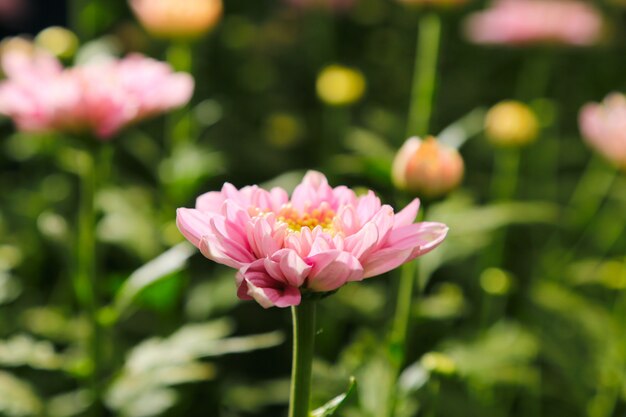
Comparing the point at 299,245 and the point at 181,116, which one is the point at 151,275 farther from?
the point at 181,116

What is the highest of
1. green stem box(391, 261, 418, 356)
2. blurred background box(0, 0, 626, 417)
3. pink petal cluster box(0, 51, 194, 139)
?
pink petal cluster box(0, 51, 194, 139)

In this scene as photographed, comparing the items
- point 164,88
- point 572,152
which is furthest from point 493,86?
point 164,88

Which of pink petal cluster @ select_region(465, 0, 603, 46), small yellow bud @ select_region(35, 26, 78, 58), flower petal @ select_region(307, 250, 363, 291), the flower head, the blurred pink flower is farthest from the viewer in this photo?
the blurred pink flower

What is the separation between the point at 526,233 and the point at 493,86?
533 millimetres

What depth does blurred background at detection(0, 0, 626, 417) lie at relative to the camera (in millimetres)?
883

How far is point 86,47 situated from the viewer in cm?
126

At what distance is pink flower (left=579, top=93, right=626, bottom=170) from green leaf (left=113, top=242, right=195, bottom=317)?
2.00ft

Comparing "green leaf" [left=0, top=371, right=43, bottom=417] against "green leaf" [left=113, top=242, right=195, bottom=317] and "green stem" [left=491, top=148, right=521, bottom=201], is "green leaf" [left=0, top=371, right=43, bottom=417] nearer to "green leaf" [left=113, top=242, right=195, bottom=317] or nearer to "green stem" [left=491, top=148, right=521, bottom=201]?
"green leaf" [left=113, top=242, right=195, bottom=317]

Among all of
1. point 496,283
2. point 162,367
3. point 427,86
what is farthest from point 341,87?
point 162,367

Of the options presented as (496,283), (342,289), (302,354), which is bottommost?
(342,289)

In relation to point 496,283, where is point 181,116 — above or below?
above

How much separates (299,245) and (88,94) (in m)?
0.43

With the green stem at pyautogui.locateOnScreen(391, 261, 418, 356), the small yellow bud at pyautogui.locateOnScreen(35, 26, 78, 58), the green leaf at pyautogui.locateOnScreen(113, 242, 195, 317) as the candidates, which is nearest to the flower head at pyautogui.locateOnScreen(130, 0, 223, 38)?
the small yellow bud at pyautogui.locateOnScreen(35, 26, 78, 58)

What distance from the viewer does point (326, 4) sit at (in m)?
1.83
